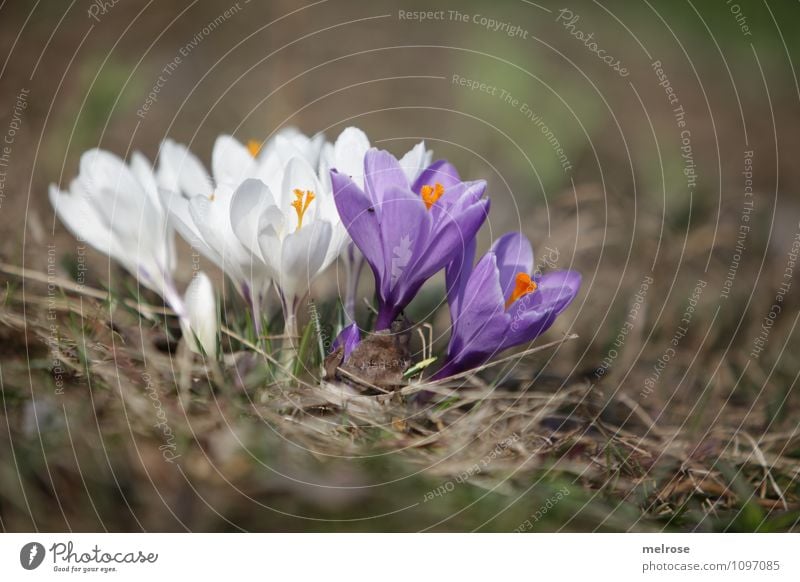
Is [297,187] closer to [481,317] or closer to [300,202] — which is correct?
[300,202]

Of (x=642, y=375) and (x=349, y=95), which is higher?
(x=349, y=95)

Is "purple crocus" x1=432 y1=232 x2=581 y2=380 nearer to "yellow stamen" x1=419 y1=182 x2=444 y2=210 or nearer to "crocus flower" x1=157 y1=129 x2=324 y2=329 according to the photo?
"yellow stamen" x1=419 y1=182 x2=444 y2=210

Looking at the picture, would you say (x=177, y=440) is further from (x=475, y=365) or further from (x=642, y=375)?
(x=642, y=375)
